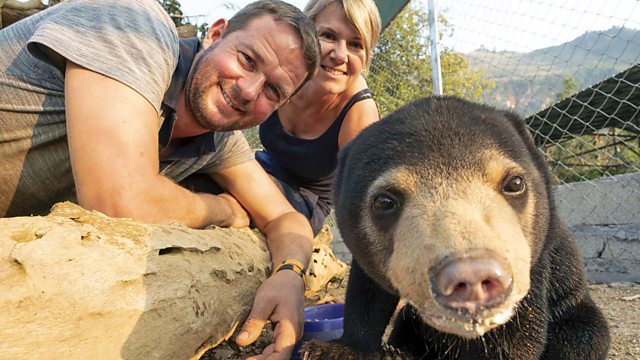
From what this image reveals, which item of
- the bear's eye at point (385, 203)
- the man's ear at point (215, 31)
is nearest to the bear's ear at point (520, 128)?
the bear's eye at point (385, 203)

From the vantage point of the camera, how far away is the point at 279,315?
242 centimetres

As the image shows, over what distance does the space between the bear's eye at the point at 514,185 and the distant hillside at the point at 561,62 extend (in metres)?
2.07

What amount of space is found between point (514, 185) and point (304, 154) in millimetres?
2349

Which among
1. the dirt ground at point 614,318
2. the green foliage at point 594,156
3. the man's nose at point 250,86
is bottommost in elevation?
the green foliage at point 594,156

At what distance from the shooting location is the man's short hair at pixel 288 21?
3213mm

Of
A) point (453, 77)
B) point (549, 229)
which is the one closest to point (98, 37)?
point (549, 229)

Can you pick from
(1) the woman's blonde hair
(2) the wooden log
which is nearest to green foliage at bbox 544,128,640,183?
(1) the woman's blonde hair

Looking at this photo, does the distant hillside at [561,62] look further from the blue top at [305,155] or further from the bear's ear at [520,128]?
the bear's ear at [520,128]

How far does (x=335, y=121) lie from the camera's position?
4113 millimetres

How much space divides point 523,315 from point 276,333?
1043 mm

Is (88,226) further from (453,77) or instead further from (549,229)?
(453,77)

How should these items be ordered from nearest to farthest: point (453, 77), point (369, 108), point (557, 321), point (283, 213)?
1. point (557, 321)
2. point (283, 213)
3. point (369, 108)
4. point (453, 77)

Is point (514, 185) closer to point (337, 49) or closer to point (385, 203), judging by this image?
point (385, 203)

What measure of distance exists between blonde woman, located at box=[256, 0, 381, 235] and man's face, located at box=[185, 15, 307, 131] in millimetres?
805
